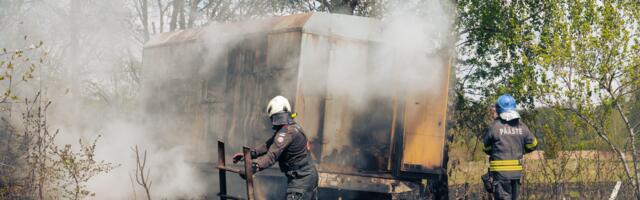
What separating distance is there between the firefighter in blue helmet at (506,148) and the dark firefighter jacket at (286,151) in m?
2.12

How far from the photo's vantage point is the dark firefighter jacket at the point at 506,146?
711 cm

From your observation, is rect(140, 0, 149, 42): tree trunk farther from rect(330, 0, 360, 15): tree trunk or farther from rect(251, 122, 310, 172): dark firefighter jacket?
rect(251, 122, 310, 172): dark firefighter jacket

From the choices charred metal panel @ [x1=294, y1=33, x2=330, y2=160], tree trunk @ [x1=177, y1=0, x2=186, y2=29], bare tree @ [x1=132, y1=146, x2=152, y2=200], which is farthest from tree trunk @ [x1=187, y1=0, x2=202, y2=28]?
charred metal panel @ [x1=294, y1=33, x2=330, y2=160]

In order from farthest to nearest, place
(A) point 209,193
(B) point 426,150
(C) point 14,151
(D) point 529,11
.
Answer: (D) point 529,11 → (C) point 14,151 → (A) point 209,193 → (B) point 426,150

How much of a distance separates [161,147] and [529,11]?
888 centimetres

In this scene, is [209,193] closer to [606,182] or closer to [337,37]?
A: [337,37]

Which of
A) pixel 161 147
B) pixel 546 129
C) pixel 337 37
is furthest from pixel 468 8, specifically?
pixel 161 147

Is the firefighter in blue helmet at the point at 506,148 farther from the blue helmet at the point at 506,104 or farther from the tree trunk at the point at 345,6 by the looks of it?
the tree trunk at the point at 345,6

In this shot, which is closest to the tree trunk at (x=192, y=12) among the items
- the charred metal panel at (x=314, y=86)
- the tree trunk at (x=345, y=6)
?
the tree trunk at (x=345, y=6)

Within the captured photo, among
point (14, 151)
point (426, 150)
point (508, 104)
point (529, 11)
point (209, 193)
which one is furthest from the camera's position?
point (529, 11)

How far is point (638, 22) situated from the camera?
32.9 ft

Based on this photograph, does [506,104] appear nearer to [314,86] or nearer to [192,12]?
[314,86]

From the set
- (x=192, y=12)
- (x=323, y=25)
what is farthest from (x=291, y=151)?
(x=192, y=12)

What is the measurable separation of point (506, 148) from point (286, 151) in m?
2.44
